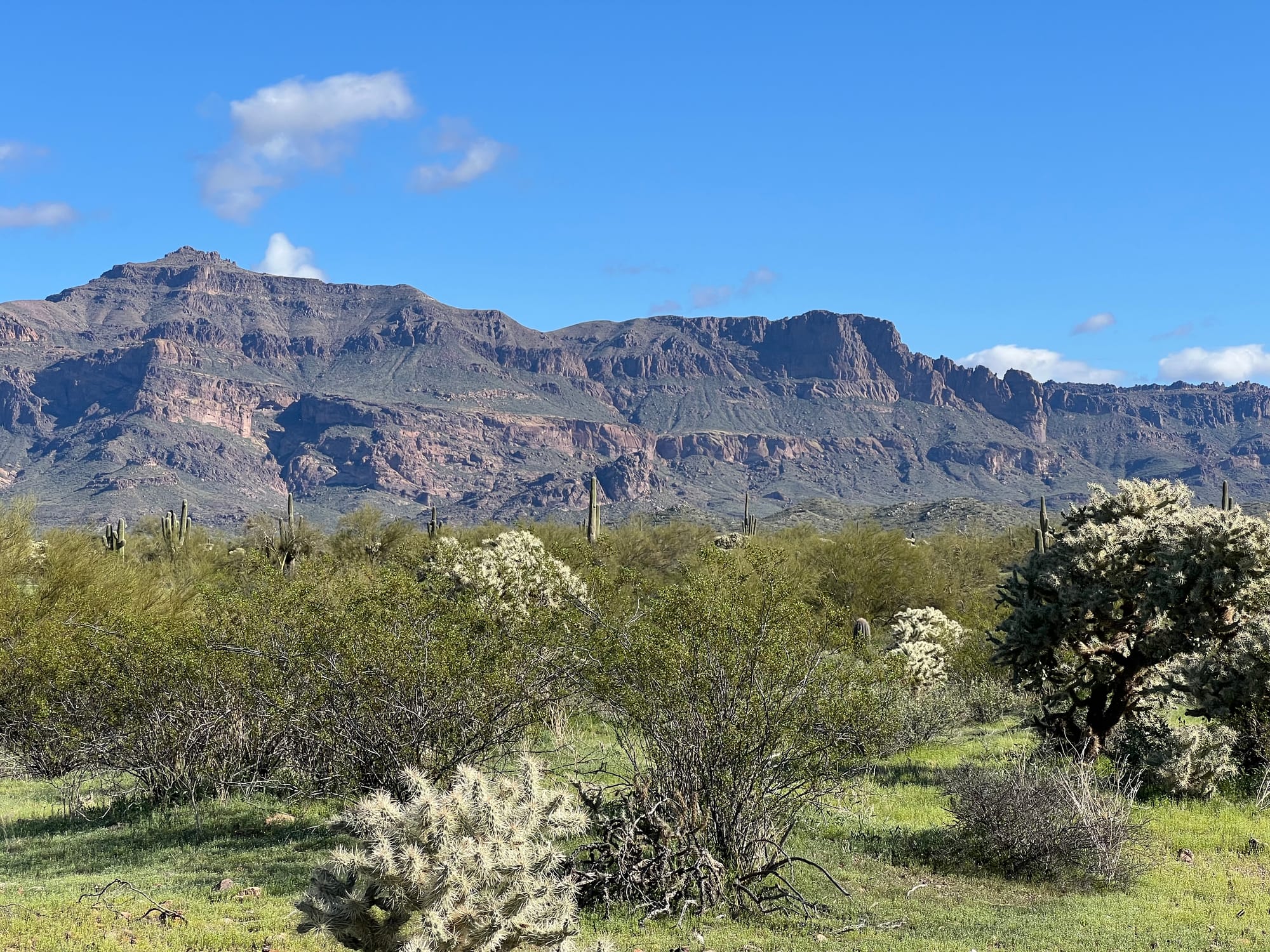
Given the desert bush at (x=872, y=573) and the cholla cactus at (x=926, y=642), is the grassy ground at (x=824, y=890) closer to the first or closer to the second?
the cholla cactus at (x=926, y=642)

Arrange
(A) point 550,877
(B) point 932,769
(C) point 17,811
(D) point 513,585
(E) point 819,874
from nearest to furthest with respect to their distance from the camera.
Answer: (A) point 550,877 < (E) point 819,874 < (C) point 17,811 < (B) point 932,769 < (D) point 513,585

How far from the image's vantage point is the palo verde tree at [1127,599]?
1213 cm

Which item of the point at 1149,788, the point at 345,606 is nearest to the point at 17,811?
the point at 345,606

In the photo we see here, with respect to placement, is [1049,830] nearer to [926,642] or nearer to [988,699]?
[988,699]

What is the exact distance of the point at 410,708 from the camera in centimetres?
1073

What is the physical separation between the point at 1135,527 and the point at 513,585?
10499 millimetres

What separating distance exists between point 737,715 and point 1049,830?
9.19 ft

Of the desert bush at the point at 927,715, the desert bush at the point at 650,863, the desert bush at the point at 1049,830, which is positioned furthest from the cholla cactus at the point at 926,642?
the desert bush at the point at 650,863

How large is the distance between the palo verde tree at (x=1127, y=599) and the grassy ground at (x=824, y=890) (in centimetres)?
176

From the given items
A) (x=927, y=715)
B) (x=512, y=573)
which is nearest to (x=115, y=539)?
(x=512, y=573)

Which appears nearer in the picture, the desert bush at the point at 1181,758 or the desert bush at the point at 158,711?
the desert bush at the point at 1181,758

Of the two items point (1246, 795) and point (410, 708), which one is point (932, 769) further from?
point (410, 708)

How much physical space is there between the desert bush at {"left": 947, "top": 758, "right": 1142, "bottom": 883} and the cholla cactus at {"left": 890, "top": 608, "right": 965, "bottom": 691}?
9.51 m

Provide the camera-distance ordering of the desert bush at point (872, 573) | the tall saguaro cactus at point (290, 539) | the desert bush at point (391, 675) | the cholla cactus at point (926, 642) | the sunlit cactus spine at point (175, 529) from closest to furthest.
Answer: the desert bush at point (391, 675) → the cholla cactus at point (926, 642) → the desert bush at point (872, 573) → the tall saguaro cactus at point (290, 539) → the sunlit cactus spine at point (175, 529)
